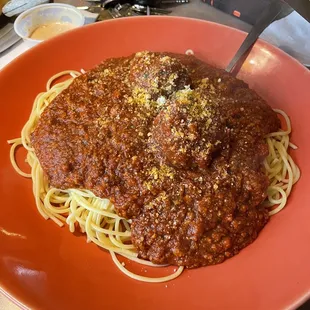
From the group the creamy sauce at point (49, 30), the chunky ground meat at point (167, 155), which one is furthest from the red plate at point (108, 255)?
the creamy sauce at point (49, 30)

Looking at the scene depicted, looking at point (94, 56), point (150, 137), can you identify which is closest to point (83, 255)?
point (150, 137)

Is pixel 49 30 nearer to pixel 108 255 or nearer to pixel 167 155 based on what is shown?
pixel 167 155

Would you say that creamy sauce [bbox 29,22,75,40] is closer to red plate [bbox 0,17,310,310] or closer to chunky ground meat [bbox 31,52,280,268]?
red plate [bbox 0,17,310,310]

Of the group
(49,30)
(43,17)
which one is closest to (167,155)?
(49,30)

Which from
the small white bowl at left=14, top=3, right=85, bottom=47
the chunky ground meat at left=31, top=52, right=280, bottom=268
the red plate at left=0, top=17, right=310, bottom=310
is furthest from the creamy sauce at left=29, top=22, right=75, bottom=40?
the chunky ground meat at left=31, top=52, right=280, bottom=268

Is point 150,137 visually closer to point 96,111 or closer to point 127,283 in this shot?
point 96,111

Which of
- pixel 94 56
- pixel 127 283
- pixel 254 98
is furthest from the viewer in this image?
pixel 94 56

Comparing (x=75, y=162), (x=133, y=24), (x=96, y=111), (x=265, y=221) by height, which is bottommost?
(x=265, y=221)

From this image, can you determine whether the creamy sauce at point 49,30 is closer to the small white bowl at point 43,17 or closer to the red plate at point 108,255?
the small white bowl at point 43,17
